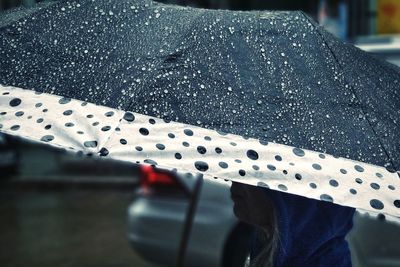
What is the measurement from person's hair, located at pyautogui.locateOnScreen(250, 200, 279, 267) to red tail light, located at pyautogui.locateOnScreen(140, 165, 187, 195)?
286 centimetres

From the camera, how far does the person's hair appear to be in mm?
2209

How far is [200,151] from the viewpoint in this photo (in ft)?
6.32

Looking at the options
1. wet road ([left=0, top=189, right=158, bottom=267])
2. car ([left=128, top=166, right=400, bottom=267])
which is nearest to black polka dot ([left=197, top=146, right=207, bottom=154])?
car ([left=128, top=166, right=400, bottom=267])

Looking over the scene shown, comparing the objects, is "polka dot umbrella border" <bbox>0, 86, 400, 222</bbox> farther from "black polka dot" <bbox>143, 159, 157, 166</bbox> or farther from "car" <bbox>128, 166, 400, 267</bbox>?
"car" <bbox>128, 166, 400, 267</bbox>

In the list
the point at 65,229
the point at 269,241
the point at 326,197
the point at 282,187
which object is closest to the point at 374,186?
the point at 326,197

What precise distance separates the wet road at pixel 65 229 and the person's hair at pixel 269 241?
13.2ft

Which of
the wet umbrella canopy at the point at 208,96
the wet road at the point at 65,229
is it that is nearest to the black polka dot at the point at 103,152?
the wet umbrella canopy at the point at 208,96

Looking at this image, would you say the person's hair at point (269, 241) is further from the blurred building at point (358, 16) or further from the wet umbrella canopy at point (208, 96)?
the blurred building at point (358, 16)

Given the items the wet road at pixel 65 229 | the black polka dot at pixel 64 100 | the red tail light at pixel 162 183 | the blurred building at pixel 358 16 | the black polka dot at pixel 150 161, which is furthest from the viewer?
the blurred building at pixel 358 16

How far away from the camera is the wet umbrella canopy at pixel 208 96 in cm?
194

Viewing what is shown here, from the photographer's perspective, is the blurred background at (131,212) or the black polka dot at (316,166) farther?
the blurred background at (131,212)

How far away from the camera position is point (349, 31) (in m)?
11.0

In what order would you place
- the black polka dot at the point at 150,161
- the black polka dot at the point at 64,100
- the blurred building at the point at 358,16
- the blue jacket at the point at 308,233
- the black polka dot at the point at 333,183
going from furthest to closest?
the blurred building at the point at 358,16, the blue jacket at the point at 308,233, the black polka dot at the point at 64,100, the black polka dot at the point at 333,183, the black polka dot at the point at 150,161

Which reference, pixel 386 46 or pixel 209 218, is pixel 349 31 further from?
pixel 209 218
